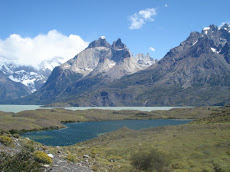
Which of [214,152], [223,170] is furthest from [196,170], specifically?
[214,152]

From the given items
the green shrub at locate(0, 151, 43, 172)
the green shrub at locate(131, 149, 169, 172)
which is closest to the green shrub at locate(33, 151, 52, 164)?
the green shrub at locate(0, 151, 43, 172)

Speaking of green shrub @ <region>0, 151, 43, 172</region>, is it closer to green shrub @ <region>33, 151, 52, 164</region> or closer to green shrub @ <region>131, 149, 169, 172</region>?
green shrub @ <region>33, 151, 52, 164</region>

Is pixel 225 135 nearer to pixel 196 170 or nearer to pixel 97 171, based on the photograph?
pixel 196 170

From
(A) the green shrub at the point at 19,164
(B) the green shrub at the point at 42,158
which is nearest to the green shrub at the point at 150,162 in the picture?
(B) the green shrub at the point at 42,158

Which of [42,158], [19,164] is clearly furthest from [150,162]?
[19,164]

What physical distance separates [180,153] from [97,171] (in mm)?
31990

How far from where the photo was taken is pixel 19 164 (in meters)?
21.3

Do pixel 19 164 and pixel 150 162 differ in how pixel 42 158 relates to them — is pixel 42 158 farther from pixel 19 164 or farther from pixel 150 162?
pixel 150 162

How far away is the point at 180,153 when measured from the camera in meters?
57.3

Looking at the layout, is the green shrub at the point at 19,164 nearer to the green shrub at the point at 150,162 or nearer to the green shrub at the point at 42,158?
the green shrub at the point at 42,158

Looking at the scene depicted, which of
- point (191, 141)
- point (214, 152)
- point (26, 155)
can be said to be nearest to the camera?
point (26, 155)

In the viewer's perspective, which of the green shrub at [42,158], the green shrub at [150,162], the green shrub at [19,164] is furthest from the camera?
the green shrub at [150,162]

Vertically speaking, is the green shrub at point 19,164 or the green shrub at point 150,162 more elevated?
the green shrub at point 19,164

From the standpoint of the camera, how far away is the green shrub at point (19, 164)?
67.2ft
